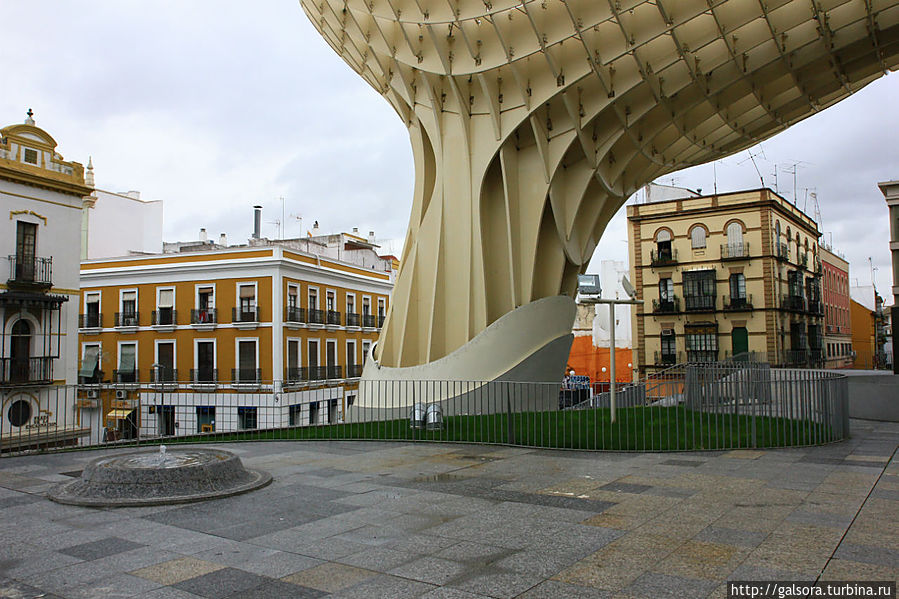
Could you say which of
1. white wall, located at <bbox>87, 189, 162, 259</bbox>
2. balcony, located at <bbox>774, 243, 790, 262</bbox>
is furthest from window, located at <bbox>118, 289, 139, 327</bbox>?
balcony, located at <bbox>774, 243, 790, 262</bbox>

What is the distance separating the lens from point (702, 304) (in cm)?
4628

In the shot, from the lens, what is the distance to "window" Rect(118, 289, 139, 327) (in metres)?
41.4

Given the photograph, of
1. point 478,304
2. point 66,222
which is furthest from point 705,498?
point 66,222

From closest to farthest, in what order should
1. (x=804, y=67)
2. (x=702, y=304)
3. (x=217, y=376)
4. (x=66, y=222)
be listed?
(x=804, y=67) < (x=66, y=222) < (x=217, y=376) < (x=702, y=304)

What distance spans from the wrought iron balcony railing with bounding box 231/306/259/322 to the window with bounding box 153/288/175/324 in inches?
168

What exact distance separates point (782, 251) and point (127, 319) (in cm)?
4357

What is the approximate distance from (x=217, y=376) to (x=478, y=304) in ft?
77.7

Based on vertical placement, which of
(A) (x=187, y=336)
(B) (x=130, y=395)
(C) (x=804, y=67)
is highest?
(C) (x=804, y=67)

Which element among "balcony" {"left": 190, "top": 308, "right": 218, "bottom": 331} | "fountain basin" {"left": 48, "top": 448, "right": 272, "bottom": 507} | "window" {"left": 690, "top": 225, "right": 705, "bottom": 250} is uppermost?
"window" {"left": 690, "top": 225, "right": 705, "bottom": 250}

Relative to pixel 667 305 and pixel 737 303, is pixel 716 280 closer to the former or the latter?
pixel 737 303

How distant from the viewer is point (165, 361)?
133 ft

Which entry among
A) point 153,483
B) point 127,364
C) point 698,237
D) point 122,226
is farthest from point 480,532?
point 122,226

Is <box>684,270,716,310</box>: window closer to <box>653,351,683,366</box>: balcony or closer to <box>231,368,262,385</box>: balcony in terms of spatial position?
<box>653,351,683,366</box>: balcony

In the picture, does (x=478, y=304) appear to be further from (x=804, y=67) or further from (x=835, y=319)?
(x=835, y=319)
